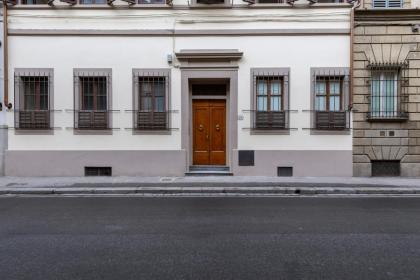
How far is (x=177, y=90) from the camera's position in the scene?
1313 centimetres

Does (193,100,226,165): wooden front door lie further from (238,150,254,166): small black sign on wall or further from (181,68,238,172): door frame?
(238,150,254,166): small black sign on wall

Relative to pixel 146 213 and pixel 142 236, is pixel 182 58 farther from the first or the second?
pixel 142 236

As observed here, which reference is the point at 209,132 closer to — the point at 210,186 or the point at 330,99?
the point at 210,186

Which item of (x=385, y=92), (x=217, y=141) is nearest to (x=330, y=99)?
(x=385, y=92)

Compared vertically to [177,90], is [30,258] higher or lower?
lower

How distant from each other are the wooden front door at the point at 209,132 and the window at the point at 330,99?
3252 mm

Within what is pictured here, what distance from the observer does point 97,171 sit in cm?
1325

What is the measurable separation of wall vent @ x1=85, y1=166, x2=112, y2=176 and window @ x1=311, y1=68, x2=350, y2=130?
286 inches

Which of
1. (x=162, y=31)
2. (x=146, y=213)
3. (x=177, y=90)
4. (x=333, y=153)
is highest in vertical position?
(x=162, y=31)

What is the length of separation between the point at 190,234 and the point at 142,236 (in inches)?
30.6

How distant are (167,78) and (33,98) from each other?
479cm

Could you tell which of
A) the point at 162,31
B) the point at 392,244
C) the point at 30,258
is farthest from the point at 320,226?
the point at 162,31

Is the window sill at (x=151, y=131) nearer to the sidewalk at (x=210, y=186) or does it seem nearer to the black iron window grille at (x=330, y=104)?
the sidewalk at (x=210, y=186)

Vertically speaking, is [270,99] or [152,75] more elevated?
[152,75]
